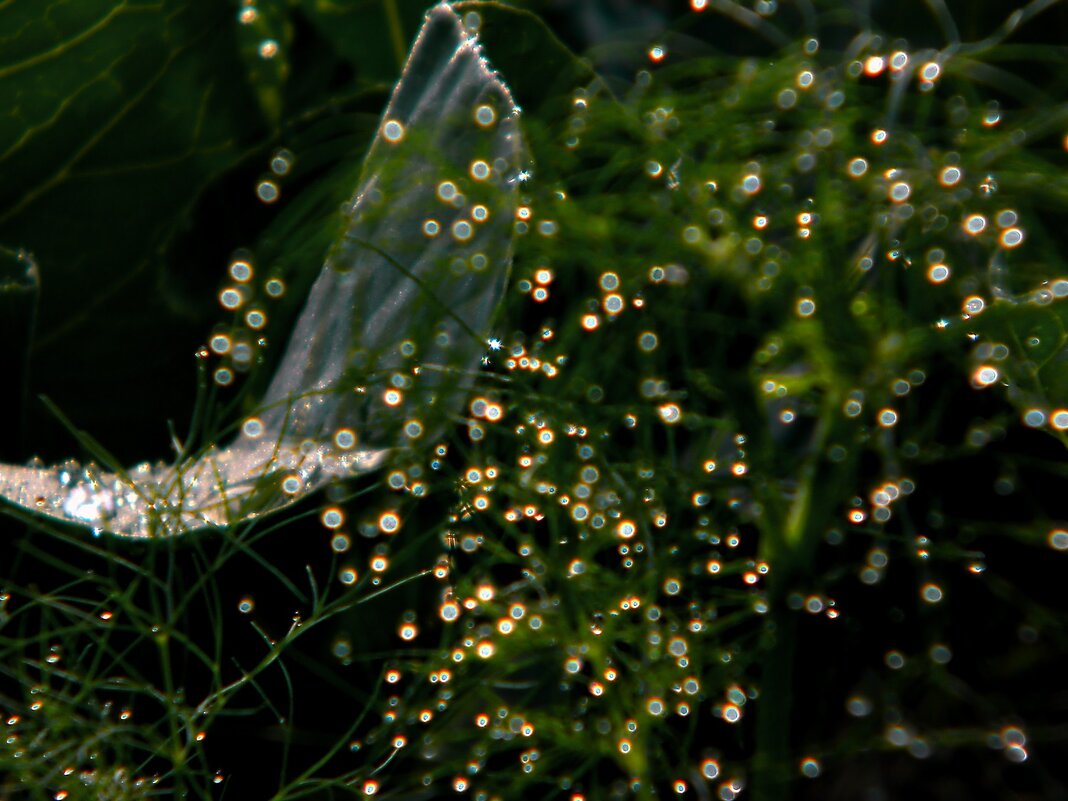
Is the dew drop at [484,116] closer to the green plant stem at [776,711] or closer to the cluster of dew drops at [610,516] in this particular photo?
the cluster of dew drops at [610,516]

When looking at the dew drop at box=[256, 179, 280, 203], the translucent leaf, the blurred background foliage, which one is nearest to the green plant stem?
the blurred background foliage

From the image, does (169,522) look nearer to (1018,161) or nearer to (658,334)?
(658,334)

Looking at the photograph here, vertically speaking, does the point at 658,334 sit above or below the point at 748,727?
above

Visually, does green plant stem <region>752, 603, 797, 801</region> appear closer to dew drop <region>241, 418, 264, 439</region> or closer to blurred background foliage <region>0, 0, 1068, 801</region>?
blurred background foliage <region>0, 0, 1068, 801</region>

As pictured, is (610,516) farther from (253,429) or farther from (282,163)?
(282,163)

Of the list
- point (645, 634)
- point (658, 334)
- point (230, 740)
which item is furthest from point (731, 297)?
point (230, 740)

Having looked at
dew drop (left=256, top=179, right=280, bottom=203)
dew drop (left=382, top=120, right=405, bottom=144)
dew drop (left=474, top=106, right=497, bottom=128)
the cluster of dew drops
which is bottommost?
the cluster of dew drops

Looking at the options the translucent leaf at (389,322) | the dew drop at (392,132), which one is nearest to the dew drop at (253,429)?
the translucent leaf at (389,322)
